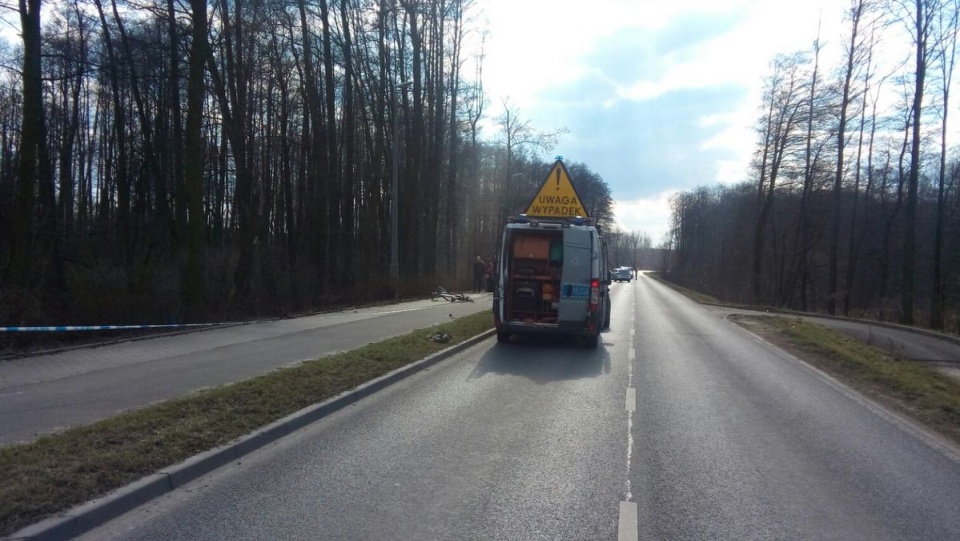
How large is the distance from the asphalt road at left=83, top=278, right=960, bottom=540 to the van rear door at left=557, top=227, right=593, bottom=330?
424cm

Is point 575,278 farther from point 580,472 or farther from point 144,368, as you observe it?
point 580,472

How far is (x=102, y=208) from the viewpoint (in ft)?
113

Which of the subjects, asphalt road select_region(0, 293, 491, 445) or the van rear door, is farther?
the van rear door

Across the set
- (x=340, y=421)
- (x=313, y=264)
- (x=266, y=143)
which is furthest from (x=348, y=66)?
(x=340, y=421)

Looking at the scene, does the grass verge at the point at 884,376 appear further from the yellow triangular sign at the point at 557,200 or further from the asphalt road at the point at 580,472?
the yellow triangular sign at the point at 557,200

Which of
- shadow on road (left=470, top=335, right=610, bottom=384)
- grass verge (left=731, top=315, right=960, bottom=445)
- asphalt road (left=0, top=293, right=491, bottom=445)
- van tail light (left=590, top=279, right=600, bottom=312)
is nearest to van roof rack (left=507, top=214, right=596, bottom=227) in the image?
van tail light (left=590, top=279, right=600, bottom=312)

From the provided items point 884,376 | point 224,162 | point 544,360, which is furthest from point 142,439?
point 224,162

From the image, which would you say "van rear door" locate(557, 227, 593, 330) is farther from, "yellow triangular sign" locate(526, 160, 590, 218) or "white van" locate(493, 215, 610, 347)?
"yellow triangular sign" locate(526, 160, 590, 218)

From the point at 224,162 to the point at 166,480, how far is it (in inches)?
1209

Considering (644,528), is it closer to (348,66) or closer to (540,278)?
(540,278)

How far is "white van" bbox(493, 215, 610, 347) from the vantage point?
51.5 feet

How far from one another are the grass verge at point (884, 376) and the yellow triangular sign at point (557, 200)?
6.16 meters

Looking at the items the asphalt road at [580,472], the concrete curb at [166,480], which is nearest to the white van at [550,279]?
the asphalt road at [580,472]

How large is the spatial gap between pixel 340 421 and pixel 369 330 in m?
8.94
